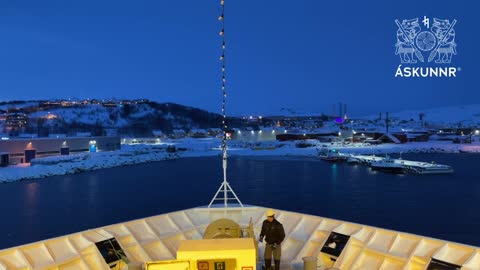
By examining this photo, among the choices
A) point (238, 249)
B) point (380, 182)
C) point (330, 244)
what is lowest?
point (380, 182)

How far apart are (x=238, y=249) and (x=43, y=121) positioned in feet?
643

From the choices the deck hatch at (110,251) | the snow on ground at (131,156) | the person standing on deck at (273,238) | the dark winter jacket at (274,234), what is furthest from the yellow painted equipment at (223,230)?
the snow on ground at (131,156)

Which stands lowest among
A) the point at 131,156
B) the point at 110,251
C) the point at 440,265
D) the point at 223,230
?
the point at 131,156

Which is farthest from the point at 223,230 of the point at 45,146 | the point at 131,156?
the point at 131,156

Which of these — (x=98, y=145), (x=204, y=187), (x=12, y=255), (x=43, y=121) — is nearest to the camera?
(x=12, y=255)

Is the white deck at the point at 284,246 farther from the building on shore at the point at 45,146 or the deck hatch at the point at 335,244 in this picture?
the building on shore at the point at 45,146

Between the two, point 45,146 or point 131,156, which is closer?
point 45,146

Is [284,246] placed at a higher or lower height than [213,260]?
lower

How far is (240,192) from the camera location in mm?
39188

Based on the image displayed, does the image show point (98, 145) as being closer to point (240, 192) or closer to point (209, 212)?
point (240, 192)

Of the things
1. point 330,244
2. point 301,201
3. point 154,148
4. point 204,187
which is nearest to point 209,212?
point 330,244

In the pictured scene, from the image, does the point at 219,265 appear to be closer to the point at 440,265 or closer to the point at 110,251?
the point at 110,251

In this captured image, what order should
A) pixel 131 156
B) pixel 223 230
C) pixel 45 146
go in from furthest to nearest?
pixel 131 156
pixel 45 146
pixel 223 230

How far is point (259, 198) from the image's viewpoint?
35469 millimetres
